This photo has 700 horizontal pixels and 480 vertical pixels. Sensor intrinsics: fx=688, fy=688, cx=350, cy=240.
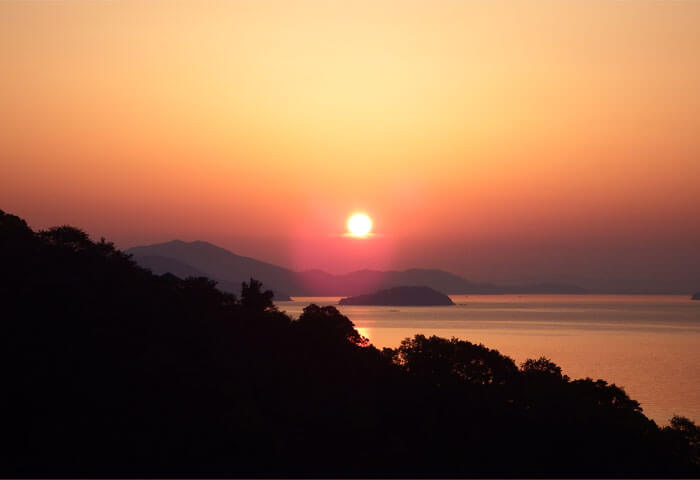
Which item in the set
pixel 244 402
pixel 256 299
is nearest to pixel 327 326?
pixel 256 299

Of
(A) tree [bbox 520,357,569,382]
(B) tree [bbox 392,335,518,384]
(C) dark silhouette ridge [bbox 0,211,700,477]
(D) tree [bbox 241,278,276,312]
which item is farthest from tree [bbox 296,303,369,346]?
(A) tree [bbox 520,357,569,382]

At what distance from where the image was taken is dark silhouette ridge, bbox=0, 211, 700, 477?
4419 cm

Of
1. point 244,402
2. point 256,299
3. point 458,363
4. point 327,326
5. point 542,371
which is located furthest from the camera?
point 256,299

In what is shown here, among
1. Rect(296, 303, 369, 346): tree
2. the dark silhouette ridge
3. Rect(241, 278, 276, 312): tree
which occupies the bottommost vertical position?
the dark silhouette ridge

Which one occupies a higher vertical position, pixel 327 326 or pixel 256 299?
pixel 256 299

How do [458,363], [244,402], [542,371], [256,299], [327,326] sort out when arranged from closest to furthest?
[244,402] → [458,363] → [327,326] → [542,371] → [256,299]

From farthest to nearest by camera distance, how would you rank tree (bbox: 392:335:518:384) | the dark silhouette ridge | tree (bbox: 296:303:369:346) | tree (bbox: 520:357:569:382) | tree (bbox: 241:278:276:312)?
1. tree (bbox: 241:278:276:312)
2. tree (bbox: 520:357:569:382)
3. tree (bbox: 392:335:518:384)
4. tree (bbox: 296:303:369:346)
5. the dark silhouette ridge

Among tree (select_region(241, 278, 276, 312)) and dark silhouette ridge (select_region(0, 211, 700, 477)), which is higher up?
tree (select_region(241, 278, 276, 312))

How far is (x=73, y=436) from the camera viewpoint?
144ft

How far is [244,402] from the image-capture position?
48.3 m

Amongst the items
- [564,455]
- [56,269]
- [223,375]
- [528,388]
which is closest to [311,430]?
[223,375]

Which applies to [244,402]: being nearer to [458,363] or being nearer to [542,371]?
[458,363]

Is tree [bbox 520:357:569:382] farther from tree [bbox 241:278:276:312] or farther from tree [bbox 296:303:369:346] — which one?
tree [bbox 241:278:276:312]

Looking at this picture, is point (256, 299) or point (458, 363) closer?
point (458, 363)
